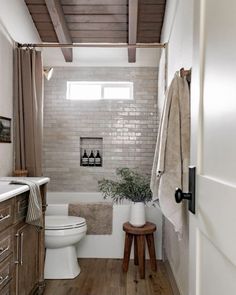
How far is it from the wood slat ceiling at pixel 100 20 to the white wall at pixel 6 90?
993 mm

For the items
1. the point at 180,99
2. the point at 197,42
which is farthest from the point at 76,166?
the point at 197,42

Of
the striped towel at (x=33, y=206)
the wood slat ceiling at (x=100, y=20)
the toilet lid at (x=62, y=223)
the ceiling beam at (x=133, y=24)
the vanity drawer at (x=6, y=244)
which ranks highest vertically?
the wood slat ceiling at (x=100, y=20)

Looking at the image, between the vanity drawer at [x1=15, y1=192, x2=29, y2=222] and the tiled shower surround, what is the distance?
244cm

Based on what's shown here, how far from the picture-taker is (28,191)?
82.9 inches

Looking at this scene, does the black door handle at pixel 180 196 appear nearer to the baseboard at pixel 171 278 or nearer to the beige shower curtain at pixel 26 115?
the baseboard at pixel 171 278

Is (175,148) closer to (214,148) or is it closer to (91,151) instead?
(214,148)

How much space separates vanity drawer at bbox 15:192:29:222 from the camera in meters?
1.92

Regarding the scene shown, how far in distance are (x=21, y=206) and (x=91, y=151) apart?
2.60 m

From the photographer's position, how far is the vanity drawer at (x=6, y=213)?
5.51 ft

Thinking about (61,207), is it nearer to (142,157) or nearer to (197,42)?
(142,157)

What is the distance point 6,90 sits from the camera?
9.87ft

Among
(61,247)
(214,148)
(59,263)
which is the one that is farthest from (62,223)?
(214,148)

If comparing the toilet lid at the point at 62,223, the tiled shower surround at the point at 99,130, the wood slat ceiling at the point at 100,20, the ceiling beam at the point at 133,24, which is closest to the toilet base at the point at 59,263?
the toilet lid at the point at 62,223

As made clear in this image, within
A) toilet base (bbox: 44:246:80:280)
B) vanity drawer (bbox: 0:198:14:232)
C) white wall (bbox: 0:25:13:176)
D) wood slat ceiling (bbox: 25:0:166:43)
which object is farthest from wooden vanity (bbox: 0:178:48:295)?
wood slat ceiling (bbox: 25:0:166:43)
